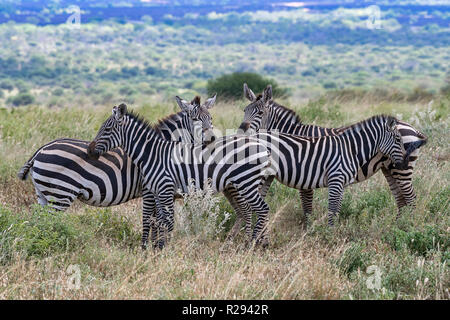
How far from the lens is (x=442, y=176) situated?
9.08 m

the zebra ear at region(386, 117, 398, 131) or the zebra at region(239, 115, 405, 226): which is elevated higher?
the zebra ear at region(386, 117, 398, 131)

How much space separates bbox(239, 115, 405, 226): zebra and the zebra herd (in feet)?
0.04

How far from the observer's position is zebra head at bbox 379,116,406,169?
288 inches

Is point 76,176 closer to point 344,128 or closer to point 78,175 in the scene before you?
point 78,175

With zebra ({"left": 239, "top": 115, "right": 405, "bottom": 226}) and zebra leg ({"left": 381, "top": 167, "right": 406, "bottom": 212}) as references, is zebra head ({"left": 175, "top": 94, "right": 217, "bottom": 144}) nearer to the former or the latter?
zebra ({"left": 239, "top": 115, "right": 405, "bottom": 226})

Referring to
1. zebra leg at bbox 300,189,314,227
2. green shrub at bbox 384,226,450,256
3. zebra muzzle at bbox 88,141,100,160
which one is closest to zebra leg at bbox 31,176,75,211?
zebra muzzle at bbox 88,141,100,160

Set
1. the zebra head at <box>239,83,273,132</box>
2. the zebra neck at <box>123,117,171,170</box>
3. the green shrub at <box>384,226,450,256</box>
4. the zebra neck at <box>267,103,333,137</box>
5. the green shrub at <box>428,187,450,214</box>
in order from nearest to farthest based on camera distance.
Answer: the green shrub at <box>384,226,450,256</box>, the zebra neck at <box>123,117,171,170</box>, the green shrub at <box>428,187,450,214</box>, the zebra head at <box>239,83,273,132</box>, the zebra neck at <box>267,103,333,137</box>

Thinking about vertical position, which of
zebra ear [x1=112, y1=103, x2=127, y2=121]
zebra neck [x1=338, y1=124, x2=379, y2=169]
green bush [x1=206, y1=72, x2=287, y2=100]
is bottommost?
green bush [x1=206, y1=72, x2=287, y2=100]

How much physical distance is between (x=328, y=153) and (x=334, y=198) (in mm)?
593

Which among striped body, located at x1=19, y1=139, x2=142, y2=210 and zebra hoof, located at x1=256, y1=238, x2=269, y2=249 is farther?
zebra hoof, located at x1=256, y1=238, x2=269, y2=249

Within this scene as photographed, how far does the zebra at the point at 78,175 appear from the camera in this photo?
6559 mm

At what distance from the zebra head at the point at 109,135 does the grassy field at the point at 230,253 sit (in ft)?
2.68

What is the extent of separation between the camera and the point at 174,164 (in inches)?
267

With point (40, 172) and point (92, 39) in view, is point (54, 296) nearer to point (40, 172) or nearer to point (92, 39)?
point (40, 172)
